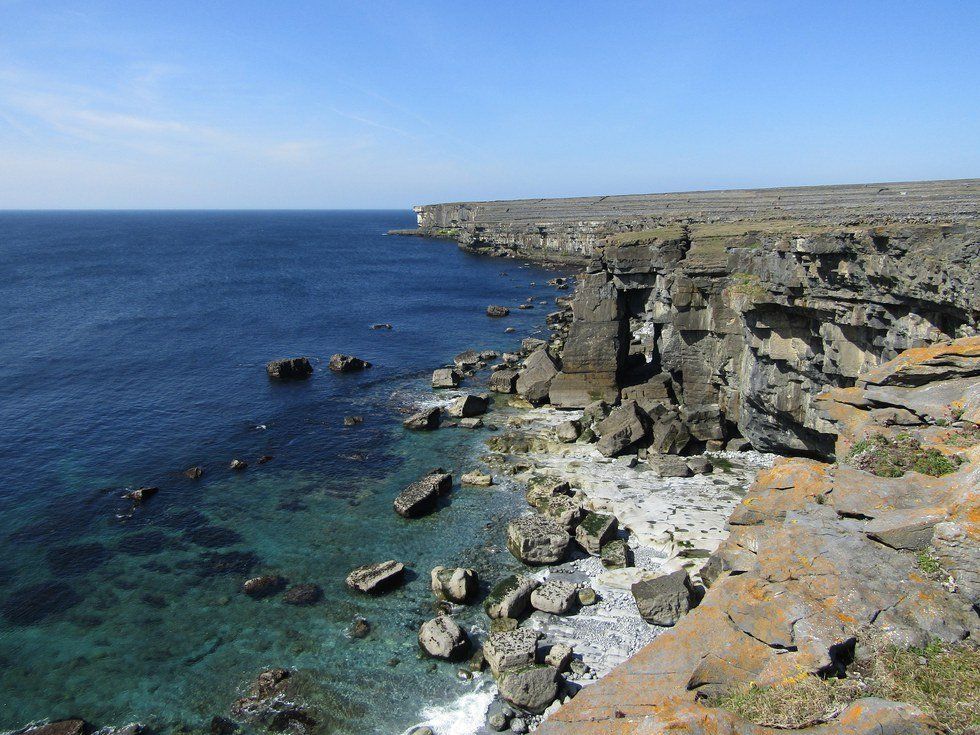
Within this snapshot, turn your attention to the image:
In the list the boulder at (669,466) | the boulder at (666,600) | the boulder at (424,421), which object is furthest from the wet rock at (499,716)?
the boulder at (424,421)

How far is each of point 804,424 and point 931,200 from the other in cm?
5548

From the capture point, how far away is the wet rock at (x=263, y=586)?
2336cm

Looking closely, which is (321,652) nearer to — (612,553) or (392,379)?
(612,553)

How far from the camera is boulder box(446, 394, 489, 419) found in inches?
1592

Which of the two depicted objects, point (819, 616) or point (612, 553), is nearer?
point (819, 616)

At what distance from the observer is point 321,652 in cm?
2016

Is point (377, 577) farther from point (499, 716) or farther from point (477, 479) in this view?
point (477, 479)

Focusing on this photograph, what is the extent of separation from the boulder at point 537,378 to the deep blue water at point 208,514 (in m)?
7.35

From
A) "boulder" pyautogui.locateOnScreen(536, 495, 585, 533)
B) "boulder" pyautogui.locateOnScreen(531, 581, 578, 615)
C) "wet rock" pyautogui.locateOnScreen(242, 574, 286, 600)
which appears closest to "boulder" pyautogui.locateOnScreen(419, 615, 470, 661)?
"boulder" pyautogui.locateOnScreen(531, 581, 578, 615)

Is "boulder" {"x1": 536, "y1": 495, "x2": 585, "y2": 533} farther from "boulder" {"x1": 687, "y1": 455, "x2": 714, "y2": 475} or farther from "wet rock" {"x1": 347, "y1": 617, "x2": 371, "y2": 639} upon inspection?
"wet rock" {"x1": 347, "y1": 617, "x2": 371, "y2": 639}

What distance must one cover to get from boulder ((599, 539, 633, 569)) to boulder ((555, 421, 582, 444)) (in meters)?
11.2

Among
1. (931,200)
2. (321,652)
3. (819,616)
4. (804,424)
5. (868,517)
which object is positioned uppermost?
(931,200)

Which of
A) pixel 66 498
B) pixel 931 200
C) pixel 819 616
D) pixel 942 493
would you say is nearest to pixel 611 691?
pixel 819 616

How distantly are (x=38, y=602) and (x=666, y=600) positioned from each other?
23683mm
